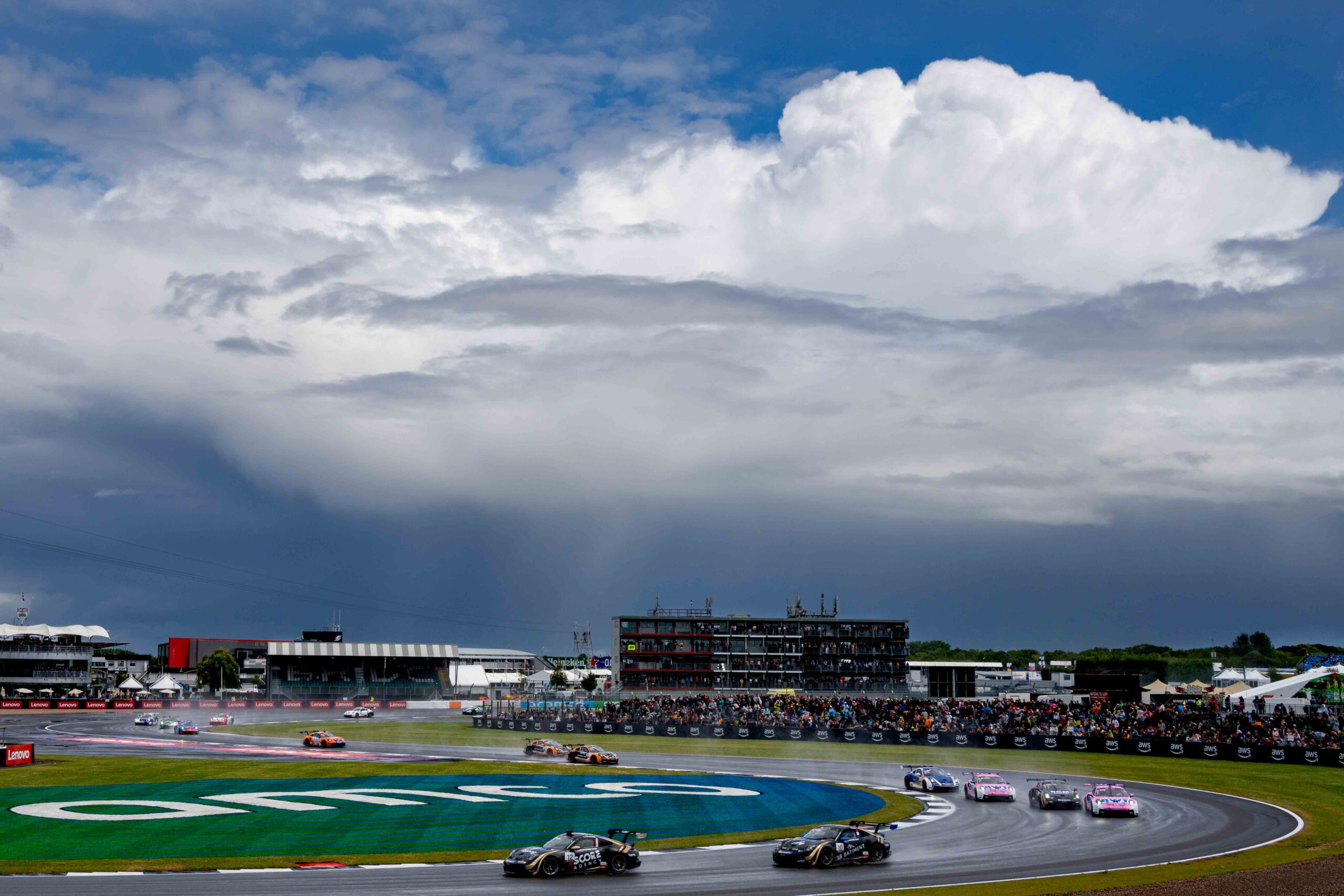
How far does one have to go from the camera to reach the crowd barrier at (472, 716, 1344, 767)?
71500mm

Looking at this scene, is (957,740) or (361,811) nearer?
(361,811)

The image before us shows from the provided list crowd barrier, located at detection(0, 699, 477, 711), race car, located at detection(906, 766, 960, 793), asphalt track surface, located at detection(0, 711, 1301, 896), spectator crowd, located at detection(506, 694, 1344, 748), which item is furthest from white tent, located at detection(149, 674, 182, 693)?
race car, located at detection(906, 766, 960, 793)

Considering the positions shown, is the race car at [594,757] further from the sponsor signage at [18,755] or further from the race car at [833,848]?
the race car at [833,848]

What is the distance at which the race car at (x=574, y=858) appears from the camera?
33.4 metres

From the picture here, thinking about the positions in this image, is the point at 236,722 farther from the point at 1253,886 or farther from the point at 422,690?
the point at 1253,886

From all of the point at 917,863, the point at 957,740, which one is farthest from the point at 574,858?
the point at 957,740

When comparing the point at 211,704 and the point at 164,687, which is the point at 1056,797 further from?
the point at 164,687

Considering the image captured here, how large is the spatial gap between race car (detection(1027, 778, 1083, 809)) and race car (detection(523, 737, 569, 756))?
3624 centimetres

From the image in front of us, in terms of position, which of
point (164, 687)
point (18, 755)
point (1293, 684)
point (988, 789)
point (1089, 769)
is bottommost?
point (1089, 769)

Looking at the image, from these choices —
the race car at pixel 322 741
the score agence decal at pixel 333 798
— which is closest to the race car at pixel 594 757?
the score agence decal at pixel 333 798

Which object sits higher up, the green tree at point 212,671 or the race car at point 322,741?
the green tree at point 212,671

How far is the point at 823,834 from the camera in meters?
36.2

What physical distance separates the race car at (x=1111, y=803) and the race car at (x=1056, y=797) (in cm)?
105

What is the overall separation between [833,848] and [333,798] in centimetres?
2659
